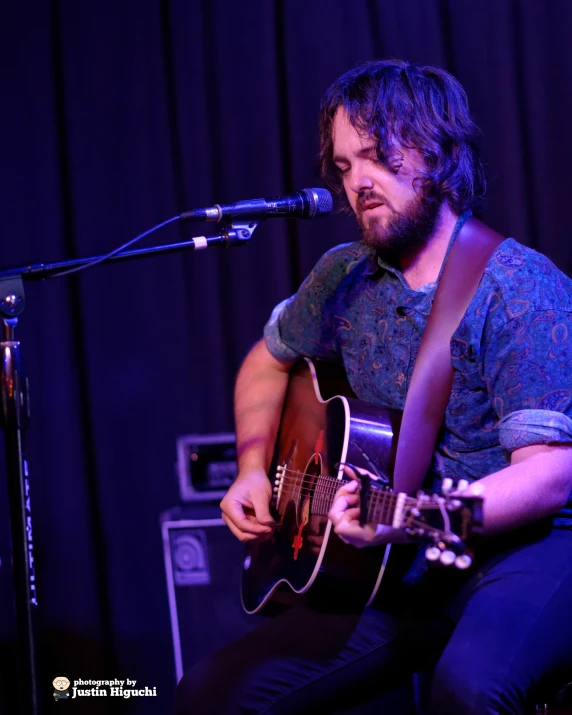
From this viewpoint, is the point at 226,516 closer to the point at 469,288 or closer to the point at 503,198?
the point at 469,288

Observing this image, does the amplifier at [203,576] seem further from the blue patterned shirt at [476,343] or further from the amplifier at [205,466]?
the blue patterned shirt at [476,343]

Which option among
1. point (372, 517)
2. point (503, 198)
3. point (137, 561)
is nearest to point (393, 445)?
point (372, 517)

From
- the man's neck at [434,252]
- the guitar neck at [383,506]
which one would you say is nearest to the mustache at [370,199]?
the man's neck at [434,252]

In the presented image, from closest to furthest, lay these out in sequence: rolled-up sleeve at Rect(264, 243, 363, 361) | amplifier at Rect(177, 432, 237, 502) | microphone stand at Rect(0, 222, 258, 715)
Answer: microphone stand at Rect(0, 222, 258, 715)
rolled-up sleeve at Rect(264, 243, 363, 361)
amplifier at Rect(177, 432, 237, 502)

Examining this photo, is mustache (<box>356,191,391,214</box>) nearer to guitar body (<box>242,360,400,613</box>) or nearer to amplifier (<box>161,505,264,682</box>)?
guitar body (<box>242,360,400,613</box>)

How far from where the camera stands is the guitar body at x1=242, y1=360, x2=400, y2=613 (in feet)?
5.88

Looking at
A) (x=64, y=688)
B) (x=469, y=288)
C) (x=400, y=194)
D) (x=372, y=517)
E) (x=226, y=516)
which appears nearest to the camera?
(x=372, y=517)

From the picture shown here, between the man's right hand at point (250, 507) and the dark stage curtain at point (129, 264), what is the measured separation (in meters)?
0.79

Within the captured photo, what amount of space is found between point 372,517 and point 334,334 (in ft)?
2.99

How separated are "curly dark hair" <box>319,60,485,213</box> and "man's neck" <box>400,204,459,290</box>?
0.12ft

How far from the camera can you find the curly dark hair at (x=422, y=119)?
2.01 m

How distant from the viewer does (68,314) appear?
3.10 metres

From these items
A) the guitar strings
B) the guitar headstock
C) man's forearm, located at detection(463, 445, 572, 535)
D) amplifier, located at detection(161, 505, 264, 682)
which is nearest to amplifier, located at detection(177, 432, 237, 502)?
amplifier, located at detection(161, 505, 264, 682)

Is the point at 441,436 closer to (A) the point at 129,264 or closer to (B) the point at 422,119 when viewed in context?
(B) the point at 422,119
